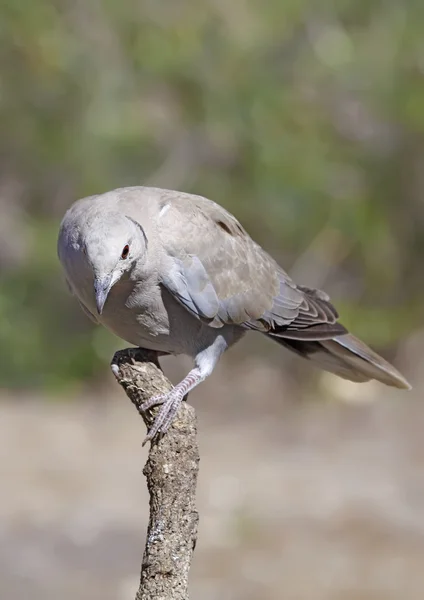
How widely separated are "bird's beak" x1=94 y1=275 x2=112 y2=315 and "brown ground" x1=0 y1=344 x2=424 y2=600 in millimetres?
3570

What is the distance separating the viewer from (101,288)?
3.07 m

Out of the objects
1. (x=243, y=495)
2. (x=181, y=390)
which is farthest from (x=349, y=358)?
(x=243, y=495)

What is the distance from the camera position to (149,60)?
32.6 ft

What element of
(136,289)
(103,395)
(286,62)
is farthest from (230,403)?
(136,289)

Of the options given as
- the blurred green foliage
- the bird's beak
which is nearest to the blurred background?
the blurred green foliage

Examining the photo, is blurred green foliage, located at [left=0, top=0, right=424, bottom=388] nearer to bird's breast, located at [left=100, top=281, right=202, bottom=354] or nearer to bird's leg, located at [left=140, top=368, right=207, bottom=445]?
bird's breast, located at [left=100, top=281, right=202, bottom=354]

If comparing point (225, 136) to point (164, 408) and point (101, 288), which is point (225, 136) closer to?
point (101, 288)

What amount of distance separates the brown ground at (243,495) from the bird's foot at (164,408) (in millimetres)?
3455

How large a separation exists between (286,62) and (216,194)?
64.2 inches

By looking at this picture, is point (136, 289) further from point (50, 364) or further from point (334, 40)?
point (334, 40)

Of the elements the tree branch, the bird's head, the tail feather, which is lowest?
the tree branch

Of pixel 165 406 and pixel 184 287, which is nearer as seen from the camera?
pixel 165 406

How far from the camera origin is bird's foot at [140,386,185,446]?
2.92 meters

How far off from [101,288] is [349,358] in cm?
144
